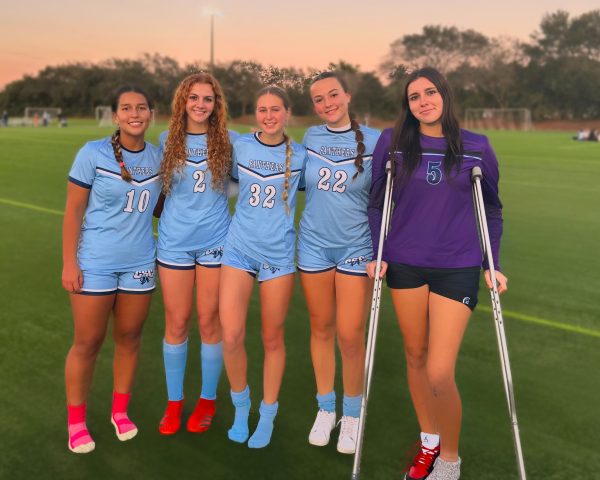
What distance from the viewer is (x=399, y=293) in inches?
129

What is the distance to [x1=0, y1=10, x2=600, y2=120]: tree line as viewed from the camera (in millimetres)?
75562

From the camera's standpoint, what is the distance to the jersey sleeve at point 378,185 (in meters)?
3.37

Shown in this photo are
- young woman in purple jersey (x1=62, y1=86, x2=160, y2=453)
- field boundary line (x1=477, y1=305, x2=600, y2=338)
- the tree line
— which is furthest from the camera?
the tree line

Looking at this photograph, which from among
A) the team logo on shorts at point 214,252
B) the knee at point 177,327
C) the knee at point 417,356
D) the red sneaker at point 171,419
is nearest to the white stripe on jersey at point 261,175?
the team logo on shorts at point 214,252

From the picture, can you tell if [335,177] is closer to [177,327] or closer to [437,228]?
[437,228]

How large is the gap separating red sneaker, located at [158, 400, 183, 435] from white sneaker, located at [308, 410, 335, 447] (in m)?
0.91

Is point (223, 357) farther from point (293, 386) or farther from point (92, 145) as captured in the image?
point (92, 145)

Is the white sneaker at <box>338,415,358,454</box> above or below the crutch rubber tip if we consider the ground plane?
below

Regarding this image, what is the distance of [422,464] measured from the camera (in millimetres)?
3463

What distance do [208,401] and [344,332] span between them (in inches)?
43.6

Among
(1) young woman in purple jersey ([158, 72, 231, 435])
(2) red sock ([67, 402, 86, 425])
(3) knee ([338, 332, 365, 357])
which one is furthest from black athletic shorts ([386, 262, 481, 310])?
(2) red sock ([67, 402, 86, 425])

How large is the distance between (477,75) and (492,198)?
273 feet

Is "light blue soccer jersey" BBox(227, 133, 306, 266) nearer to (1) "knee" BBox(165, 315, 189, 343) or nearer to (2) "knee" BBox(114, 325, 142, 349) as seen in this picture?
(1) "knee" BBox(165, 315, 189, 343)

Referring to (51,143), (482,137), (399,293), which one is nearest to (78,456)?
(399,293)
